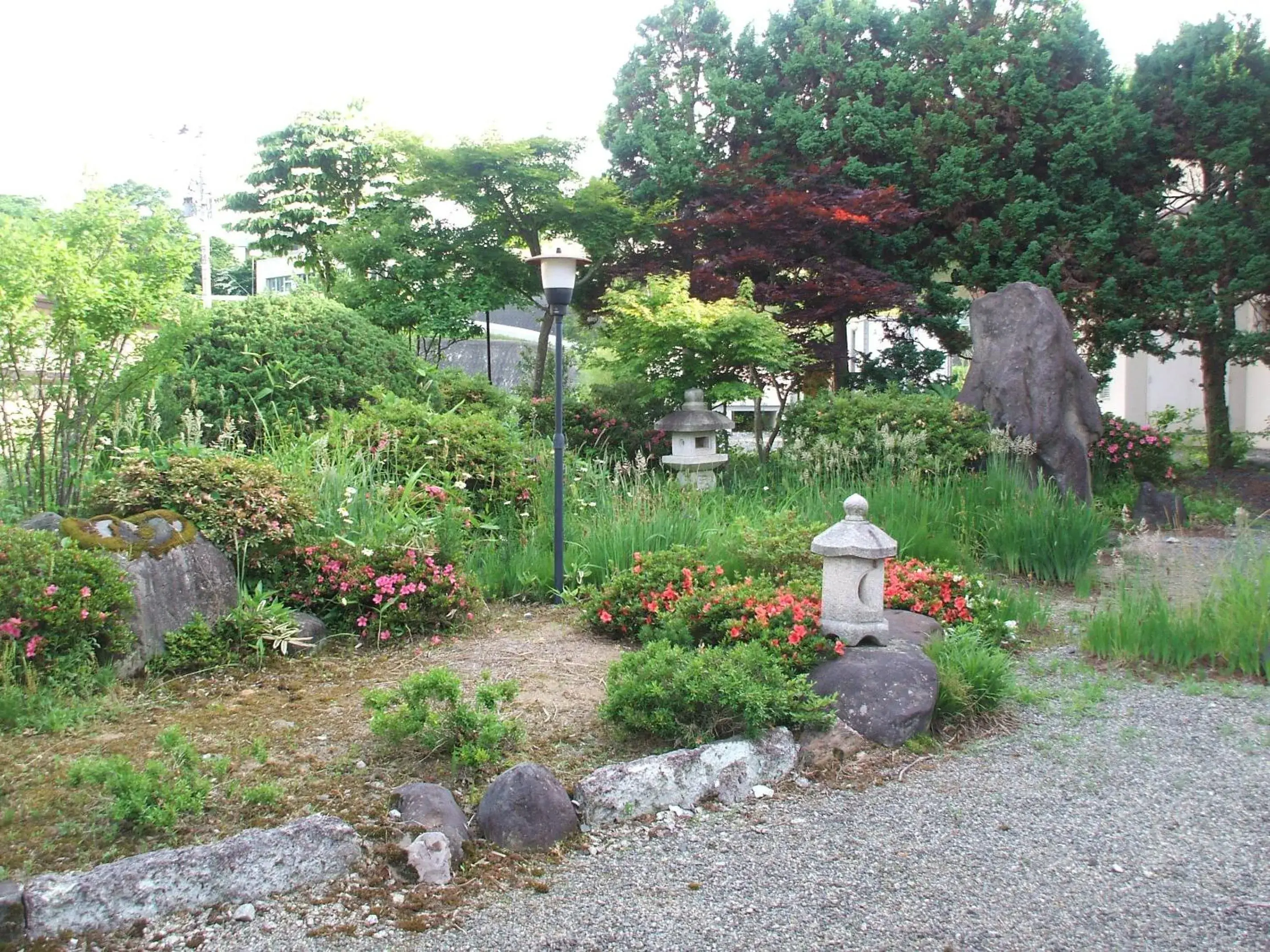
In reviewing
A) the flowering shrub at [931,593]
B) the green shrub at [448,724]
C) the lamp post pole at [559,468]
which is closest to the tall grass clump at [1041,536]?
the flowering shrub at [931,593]

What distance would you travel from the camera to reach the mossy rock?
183 inches

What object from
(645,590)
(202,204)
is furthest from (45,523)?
(202,204)

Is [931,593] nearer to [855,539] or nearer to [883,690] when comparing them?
[855,539]

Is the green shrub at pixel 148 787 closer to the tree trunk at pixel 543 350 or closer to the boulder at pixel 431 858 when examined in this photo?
the boulder at pixel 431 858

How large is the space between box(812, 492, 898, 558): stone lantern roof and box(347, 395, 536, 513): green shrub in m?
3.15

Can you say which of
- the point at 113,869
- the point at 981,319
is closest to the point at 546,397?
the point at 981,319

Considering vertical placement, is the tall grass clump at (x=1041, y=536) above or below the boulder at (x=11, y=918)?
above

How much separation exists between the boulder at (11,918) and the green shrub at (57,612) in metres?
1.66

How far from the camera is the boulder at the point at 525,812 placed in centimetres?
313

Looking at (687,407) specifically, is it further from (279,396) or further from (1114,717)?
(1114,717)

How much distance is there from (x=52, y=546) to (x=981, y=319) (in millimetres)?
8064

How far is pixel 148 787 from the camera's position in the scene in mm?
3031

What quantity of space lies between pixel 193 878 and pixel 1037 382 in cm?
812

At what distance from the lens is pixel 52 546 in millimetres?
4410
